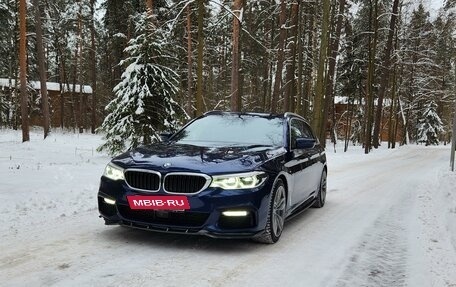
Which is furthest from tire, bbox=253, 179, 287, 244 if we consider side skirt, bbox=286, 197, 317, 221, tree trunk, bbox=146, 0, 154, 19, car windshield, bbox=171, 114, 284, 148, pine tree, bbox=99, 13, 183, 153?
tree trunk, bbox=146, 0, 154, 19

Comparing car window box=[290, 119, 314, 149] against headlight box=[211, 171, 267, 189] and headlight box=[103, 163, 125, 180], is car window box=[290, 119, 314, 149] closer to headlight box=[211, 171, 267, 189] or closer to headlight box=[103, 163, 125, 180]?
headlight box=[211, 171, 267, 189]

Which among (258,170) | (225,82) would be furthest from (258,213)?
(225,82)

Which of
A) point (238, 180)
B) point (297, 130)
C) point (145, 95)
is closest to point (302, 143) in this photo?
point (297, 130)

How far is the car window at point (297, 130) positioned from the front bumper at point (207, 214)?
1.66 m

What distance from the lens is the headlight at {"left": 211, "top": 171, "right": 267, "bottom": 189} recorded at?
16.2 ft

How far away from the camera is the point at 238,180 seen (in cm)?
500

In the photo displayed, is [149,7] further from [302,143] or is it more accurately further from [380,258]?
[380,258]

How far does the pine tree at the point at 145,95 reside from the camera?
47.3ft

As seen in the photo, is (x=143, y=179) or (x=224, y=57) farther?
(x=224, y=57)

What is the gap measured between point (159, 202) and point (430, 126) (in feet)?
195

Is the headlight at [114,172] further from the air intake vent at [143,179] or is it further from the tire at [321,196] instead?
the tire at [321,196]

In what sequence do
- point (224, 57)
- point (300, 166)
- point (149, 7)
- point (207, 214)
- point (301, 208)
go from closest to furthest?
point (207, 214) → point (300, 166) → point (301, 208) → point (149, 7) → point (224, 57)

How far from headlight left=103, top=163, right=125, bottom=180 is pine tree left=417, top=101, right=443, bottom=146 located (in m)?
58.5

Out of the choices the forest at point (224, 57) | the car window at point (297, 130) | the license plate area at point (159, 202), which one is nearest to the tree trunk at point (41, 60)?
the forest at point (224, 57)
